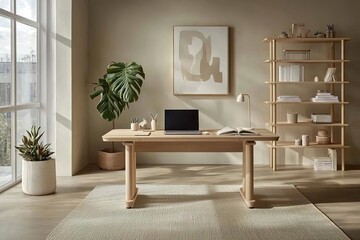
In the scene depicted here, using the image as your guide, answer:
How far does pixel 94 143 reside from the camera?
291 inches

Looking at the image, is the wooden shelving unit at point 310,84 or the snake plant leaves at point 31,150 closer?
the snake plant leaves at point 31,150

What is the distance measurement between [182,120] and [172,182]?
124 cm

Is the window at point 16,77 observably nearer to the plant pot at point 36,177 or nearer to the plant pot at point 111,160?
the plant pot at point 36,177

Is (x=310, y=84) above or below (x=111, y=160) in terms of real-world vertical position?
above

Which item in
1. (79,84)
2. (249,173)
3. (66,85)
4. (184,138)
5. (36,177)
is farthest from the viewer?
(79,84)

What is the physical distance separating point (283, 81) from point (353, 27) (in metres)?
1.34

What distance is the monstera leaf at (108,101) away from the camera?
6773 mm

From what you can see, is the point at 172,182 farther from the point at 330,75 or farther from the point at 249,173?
the point at 330,75

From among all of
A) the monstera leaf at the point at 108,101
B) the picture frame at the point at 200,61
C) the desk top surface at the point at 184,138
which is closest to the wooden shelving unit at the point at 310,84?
the picture frame at the point at 200,61

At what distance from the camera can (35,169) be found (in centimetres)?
523

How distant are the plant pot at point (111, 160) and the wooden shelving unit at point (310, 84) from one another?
6.62 ft

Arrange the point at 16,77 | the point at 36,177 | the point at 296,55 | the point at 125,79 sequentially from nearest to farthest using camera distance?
the point at 36,177, the point at 16,77, the point at 125,79, the point at 296,55

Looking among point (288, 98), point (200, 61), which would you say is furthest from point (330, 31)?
point (200, 61)

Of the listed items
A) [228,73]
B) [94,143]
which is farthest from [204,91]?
[94,143]
